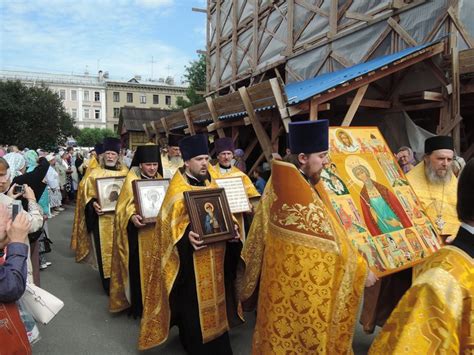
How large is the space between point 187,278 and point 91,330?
Answer: 5.22 feet

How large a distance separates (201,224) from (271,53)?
10953 mm

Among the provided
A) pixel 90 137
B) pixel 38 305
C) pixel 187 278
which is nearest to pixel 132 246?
pixel 187 278

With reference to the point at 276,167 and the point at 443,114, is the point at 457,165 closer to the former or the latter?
the point at 443,114

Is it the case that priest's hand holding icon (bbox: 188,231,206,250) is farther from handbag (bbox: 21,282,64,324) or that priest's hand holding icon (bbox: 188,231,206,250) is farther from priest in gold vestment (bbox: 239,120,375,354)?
handbag (bbox: 21,282,64,324)

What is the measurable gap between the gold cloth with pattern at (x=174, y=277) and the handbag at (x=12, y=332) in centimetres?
142

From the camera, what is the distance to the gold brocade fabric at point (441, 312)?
1366 millimetres

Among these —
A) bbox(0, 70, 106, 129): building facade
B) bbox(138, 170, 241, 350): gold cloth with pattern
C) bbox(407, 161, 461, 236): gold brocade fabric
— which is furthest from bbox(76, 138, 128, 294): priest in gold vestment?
bbox(0, 70, 106, 129): building facade

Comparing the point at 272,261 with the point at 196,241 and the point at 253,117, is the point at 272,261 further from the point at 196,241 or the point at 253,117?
the point at 253,117

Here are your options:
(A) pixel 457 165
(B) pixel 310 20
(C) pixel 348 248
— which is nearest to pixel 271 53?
(B) pixel 310 20

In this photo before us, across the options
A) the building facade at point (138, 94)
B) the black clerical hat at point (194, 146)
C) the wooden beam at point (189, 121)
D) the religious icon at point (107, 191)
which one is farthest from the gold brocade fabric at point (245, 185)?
the building facade at point (138, 94)

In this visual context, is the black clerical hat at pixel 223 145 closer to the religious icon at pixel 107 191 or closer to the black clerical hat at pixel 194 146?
the religious icon at pixel 107 191

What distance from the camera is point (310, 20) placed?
1098cm

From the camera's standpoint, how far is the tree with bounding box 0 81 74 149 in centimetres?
3028

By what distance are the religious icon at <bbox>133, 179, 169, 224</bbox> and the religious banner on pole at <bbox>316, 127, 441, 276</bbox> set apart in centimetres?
212
